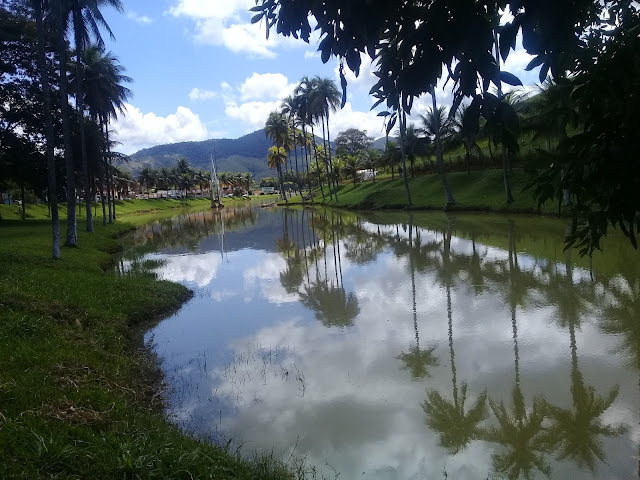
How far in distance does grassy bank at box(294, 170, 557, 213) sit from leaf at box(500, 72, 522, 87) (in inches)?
928

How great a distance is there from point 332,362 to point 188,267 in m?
11.9

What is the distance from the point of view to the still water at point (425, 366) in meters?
4.70

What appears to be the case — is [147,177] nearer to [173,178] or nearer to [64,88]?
[173,178]

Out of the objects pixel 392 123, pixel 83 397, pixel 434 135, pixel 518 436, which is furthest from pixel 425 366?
pixel 434 135

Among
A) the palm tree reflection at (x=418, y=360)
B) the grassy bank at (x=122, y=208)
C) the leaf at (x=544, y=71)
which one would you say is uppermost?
the grassy bank at (x=122, y=208)

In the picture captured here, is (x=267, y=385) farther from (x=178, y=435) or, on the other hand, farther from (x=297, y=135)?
(x=297, y=135)

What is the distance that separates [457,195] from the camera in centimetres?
3734

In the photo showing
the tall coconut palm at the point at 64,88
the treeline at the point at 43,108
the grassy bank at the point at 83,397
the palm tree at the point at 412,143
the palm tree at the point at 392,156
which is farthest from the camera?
the palm tree at the point at 392,156

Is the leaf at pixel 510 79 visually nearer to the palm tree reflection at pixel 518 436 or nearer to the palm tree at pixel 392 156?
the palm tree reflection at pixel 518 436

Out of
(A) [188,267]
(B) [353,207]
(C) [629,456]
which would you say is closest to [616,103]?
(C) [629,456]

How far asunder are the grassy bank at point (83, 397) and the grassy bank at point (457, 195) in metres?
21.5

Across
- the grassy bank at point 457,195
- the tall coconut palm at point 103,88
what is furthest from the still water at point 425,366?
the tall coconut palm at point 103,88

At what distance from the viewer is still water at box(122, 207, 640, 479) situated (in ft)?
15.4

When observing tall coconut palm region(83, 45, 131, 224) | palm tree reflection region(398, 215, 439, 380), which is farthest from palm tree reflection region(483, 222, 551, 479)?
tall coconut palm region(83, 45, 131, 224)
